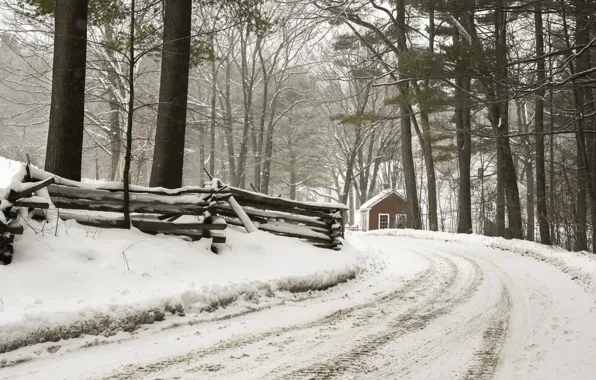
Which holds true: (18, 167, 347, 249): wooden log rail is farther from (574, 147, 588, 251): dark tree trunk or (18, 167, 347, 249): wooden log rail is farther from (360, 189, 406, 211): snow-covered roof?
(360, 189, 406, 211): snow-covered roof

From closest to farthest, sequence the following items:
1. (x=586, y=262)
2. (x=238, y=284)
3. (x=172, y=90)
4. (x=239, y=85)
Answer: (x=238, y=284) → (x=172, y=90) → (x=586, y=262) → (x=239, y=85)

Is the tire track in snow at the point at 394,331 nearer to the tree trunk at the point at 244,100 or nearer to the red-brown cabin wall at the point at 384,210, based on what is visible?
the tree trunk at the point at 244,100

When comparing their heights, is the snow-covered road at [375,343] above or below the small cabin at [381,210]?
below

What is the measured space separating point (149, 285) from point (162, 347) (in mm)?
1298

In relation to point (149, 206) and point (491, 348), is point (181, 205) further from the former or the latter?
point (491, 348)

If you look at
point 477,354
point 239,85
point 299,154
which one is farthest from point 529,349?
point 299,154

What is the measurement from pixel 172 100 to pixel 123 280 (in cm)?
420

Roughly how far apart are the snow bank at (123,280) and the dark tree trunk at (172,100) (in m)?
1.81

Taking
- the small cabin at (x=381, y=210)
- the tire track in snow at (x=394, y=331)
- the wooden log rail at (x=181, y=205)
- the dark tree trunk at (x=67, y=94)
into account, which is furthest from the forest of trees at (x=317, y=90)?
the tire track in snow at (x=394, y=331)

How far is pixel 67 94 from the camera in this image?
703cm

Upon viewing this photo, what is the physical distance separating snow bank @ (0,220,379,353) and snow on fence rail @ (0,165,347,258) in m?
0.21

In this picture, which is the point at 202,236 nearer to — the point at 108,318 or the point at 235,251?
the point at 235,251

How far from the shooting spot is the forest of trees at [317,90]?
844cm

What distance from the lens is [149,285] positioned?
5.47 m
